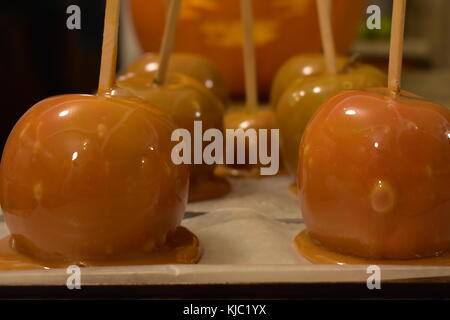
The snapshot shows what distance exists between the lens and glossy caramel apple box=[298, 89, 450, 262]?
0.67 meters

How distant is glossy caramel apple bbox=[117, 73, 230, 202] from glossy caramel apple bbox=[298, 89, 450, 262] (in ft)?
0.86

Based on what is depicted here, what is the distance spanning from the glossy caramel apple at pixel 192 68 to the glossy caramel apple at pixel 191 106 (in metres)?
0.19

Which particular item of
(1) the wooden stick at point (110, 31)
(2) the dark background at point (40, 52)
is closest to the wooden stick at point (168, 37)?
(1) the wooden stick at point (110, 31)

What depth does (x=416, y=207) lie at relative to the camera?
2.22 ft

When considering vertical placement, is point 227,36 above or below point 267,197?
above

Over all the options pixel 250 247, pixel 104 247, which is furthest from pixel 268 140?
pixel 104 247

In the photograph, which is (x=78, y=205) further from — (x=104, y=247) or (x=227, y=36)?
(x=227, y=36)

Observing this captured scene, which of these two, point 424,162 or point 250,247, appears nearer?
point 424,162

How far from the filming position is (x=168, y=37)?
90cm

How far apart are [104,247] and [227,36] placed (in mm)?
991

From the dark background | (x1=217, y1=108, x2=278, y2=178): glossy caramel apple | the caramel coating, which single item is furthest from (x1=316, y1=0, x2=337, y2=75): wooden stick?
the dark background

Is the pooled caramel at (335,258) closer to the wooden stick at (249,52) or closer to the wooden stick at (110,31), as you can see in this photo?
the wooden stick at (110,31)
